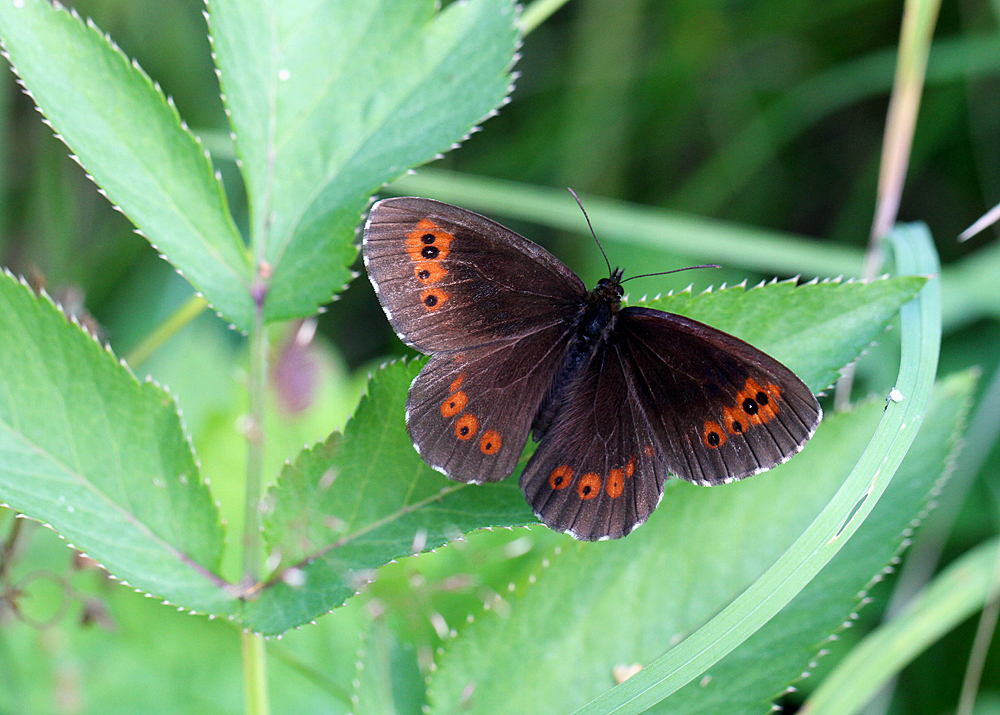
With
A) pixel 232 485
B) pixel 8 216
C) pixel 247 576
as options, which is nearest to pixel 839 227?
pixel 232 485

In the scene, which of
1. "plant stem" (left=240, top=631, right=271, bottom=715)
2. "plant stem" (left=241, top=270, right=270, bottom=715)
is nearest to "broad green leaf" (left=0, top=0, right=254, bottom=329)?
"plant stem" (left=241, top=270, right=270, bottom=715)

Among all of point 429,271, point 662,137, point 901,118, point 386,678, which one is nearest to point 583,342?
point 429,271

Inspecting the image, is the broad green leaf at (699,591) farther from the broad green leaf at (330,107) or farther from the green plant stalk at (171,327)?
the green plant stalk at (171,327)

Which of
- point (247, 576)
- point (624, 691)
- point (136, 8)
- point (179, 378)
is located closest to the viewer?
point (624, 691)

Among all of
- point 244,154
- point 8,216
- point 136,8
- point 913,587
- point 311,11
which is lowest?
point 913,587

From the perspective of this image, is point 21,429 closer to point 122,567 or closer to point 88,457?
point 88,457

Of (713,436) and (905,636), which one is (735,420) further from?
(905,636)

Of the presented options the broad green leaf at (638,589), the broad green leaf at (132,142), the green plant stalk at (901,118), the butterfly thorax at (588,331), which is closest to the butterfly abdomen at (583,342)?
the butterfly thorax at (588,331)
